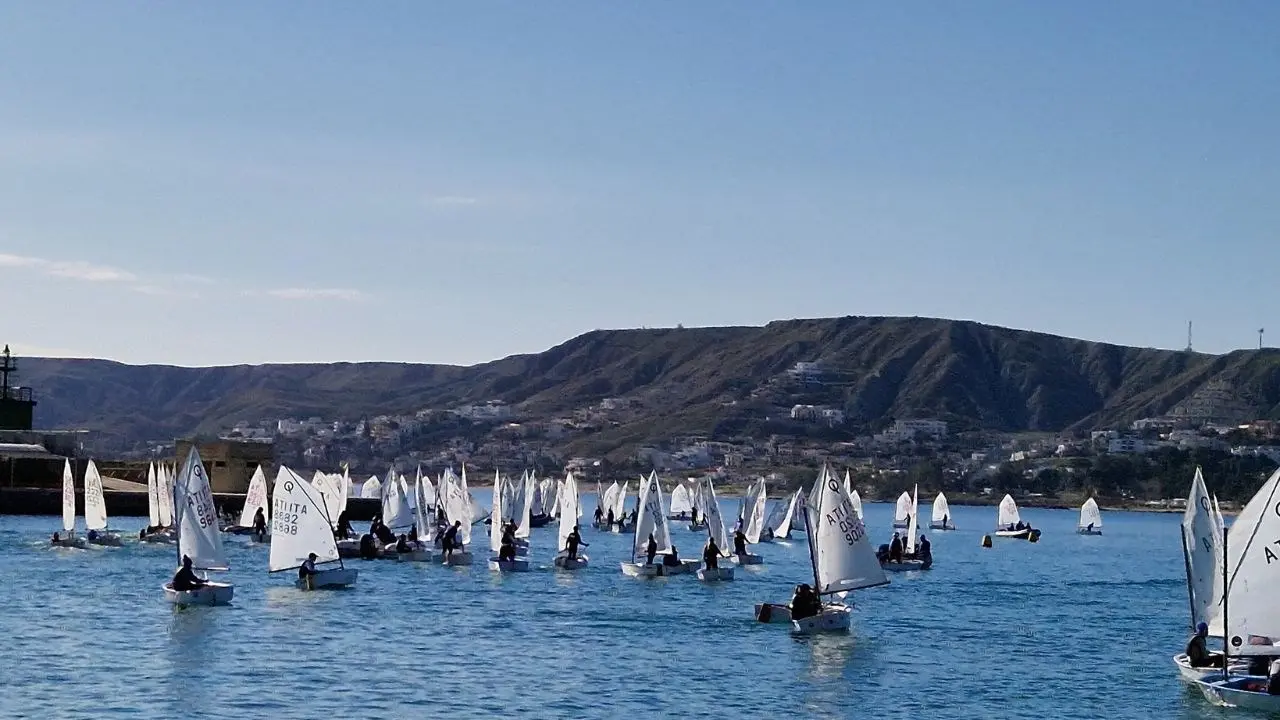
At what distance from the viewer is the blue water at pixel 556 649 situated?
32875mm

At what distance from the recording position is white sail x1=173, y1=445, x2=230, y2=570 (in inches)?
1973

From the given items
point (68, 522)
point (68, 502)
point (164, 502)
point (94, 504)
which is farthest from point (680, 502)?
point (68, 522)

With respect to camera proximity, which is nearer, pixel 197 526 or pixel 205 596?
pixel 205 596

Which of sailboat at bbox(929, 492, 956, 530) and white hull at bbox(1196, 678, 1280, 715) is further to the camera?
sailboat at bbox(929, 492, 956, 530)

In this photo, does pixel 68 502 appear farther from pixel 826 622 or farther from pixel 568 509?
pixel 826 622

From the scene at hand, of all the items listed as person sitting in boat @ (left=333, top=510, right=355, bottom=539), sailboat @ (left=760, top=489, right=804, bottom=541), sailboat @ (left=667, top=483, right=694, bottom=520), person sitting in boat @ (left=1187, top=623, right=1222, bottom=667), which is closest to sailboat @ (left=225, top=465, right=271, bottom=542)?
person sitting in boat @ (left=333, top=510, right=355, bottom=539)

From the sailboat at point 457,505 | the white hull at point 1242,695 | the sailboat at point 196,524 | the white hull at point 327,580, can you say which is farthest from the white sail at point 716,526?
the white hull at point 1242,695

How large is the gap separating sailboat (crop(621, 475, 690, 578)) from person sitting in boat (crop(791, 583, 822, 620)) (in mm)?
17094

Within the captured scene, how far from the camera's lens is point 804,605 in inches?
1688

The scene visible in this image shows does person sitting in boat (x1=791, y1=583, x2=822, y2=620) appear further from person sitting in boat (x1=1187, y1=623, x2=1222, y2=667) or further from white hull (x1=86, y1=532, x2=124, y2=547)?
white hull (x1=86, y1=532, x2=124, y2=547)

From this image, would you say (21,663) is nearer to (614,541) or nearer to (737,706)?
(737,706)

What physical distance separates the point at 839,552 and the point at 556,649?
8089mm

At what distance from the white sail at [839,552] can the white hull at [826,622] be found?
22.9 inches

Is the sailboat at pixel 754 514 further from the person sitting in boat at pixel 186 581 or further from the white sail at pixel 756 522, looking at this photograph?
the person sitting in boat at pixel 186 581
